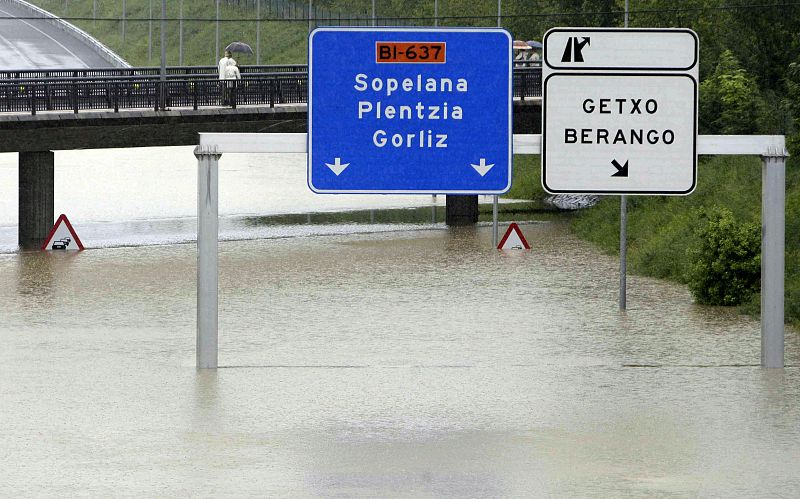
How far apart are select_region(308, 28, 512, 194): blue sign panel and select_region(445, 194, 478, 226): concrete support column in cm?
2868

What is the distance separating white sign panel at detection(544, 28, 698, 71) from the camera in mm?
19094

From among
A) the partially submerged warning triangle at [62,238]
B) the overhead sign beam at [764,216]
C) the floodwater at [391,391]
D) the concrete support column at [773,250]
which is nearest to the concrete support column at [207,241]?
the overhead sign beam at [764,216]

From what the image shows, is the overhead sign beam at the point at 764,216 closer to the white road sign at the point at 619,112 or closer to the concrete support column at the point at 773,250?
the concrete support column at the point at 773,250

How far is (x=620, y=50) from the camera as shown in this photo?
19.1 metres

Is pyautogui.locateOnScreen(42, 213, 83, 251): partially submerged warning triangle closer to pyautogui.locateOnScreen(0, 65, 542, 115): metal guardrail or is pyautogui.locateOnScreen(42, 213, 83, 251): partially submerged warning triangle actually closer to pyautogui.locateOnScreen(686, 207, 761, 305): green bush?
pyautogui.locateOnScreen(0, 65, 542, 115): metal guardrail

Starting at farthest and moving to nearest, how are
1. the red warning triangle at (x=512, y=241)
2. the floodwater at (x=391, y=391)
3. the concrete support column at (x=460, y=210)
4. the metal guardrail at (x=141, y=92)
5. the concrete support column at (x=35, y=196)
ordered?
the concrete support column at (x=460, y=210), the concrete support column at (x=35, y=196), the metal guardrail at (x=141, y=92), the red warning triangle at (x=512, y=241), the floodwater at (x=391, y=391)

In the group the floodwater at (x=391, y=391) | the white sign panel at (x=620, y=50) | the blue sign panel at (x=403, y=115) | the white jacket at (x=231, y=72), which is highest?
the white jacket at (x=231, y=72)

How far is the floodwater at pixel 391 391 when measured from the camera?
13148 millimetres

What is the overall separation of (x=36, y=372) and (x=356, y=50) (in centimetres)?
541

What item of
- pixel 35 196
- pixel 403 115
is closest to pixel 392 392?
pixel 403 115

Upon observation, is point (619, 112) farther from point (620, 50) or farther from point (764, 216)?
point (764, 216)

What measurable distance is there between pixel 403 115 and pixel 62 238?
75.6ft

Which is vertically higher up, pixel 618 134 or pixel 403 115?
pixel 403 115

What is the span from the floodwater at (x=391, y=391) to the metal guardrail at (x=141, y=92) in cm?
909
